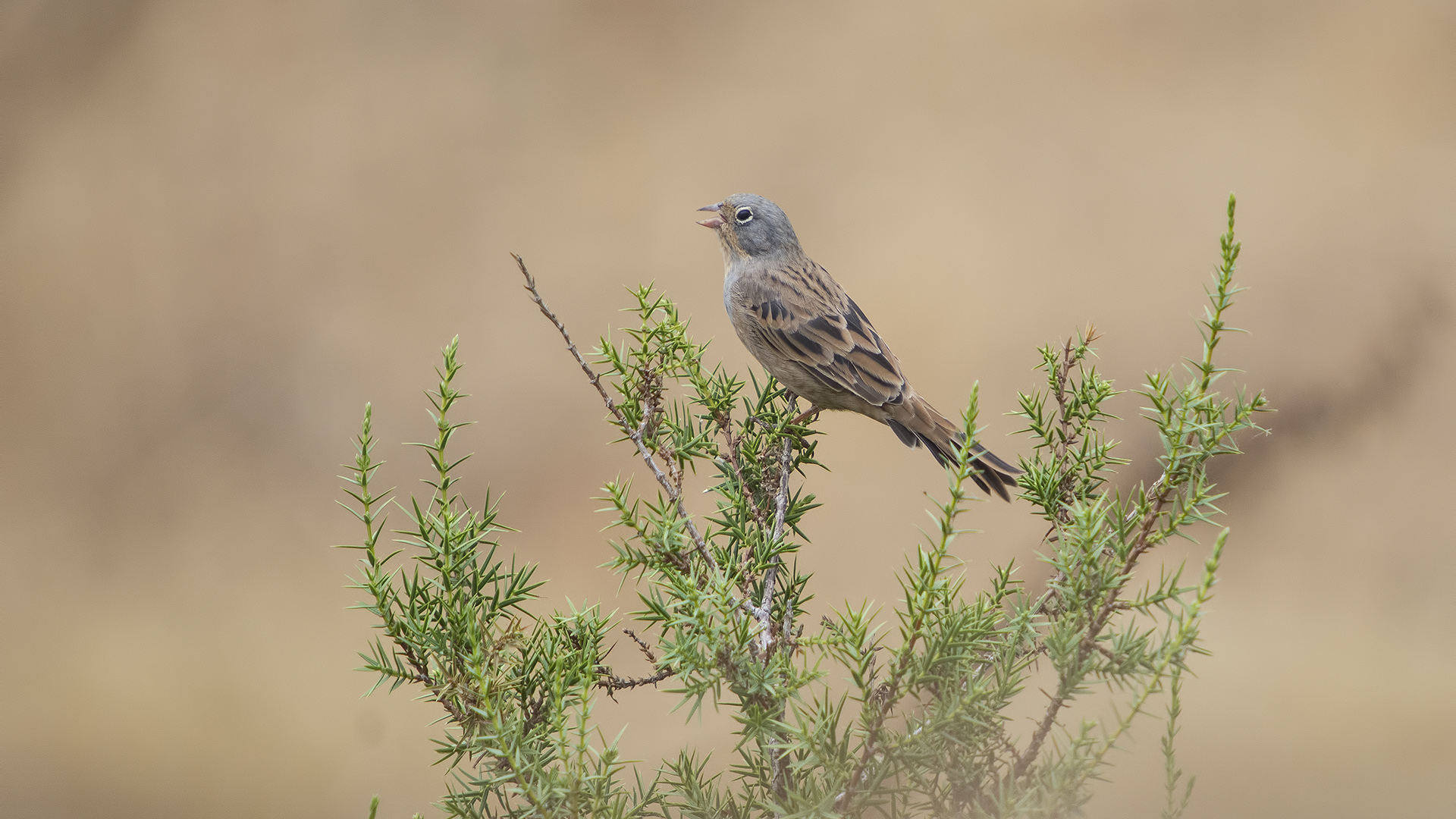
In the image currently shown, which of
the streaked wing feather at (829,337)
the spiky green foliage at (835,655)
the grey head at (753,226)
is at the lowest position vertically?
the spiky green foliage at (835,655)

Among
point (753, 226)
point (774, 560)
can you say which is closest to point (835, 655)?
point (774, 560)

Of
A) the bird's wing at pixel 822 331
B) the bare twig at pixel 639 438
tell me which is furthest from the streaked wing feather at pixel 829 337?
the bare twig at pixel 639 438

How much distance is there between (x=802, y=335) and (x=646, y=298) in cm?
103

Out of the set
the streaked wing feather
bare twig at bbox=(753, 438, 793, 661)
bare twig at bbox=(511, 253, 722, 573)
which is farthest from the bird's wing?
bare twig at bbox=(511, 253, 722, 573)

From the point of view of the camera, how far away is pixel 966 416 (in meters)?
0.67

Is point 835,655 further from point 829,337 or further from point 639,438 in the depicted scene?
point 829,337

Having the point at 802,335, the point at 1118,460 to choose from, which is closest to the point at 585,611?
the point at 1118,460

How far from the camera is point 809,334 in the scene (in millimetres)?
2289

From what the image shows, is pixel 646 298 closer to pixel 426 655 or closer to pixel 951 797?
pixel 426 655

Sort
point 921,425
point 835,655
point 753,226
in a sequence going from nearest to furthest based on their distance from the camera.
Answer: point 835,655 < point 921,425 < point 753,226

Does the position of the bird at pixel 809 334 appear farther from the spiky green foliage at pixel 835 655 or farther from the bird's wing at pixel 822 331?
the spiky green foliage at pixel 835 655

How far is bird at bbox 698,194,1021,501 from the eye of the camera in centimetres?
211

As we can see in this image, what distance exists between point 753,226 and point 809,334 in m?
0.50

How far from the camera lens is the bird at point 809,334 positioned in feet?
6.91
